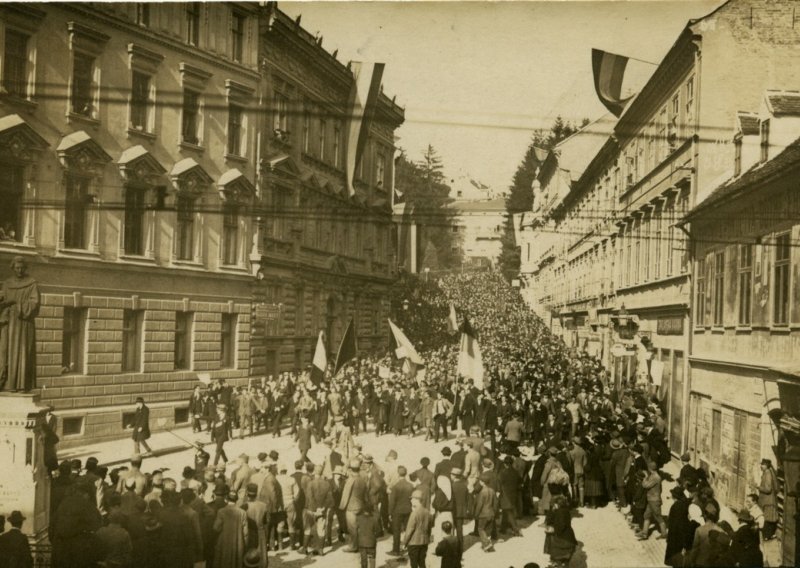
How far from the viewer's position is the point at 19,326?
481 inches

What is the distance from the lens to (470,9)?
49.8 feet

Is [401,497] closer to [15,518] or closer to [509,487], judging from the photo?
[509,487]

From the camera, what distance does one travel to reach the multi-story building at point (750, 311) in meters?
14.4

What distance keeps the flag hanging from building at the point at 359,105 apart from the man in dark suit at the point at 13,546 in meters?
11.6

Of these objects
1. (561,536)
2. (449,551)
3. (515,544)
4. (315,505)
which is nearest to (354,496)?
(315,505)

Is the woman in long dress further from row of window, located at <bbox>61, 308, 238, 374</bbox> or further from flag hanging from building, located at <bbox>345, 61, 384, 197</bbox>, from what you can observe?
row of window, located at <bbox>61, 308, 238, 374</bbox>

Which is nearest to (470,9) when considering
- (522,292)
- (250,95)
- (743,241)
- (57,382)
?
(743,241)

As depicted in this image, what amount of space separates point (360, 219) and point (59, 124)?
1382 cm

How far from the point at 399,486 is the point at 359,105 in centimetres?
1222

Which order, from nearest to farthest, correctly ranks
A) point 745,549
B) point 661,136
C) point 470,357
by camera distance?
1. point 745,549
2. point 470,357
3. point 661,136

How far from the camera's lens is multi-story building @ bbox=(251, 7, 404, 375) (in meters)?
25.2

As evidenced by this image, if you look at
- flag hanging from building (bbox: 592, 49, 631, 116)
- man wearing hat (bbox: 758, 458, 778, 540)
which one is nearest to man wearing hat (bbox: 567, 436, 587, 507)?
man wearing hat (bbox: 758, 458, 778, 540)

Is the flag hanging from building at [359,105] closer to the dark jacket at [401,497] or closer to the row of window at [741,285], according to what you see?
the row of window at [741,285]

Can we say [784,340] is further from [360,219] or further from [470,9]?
[360,219]
